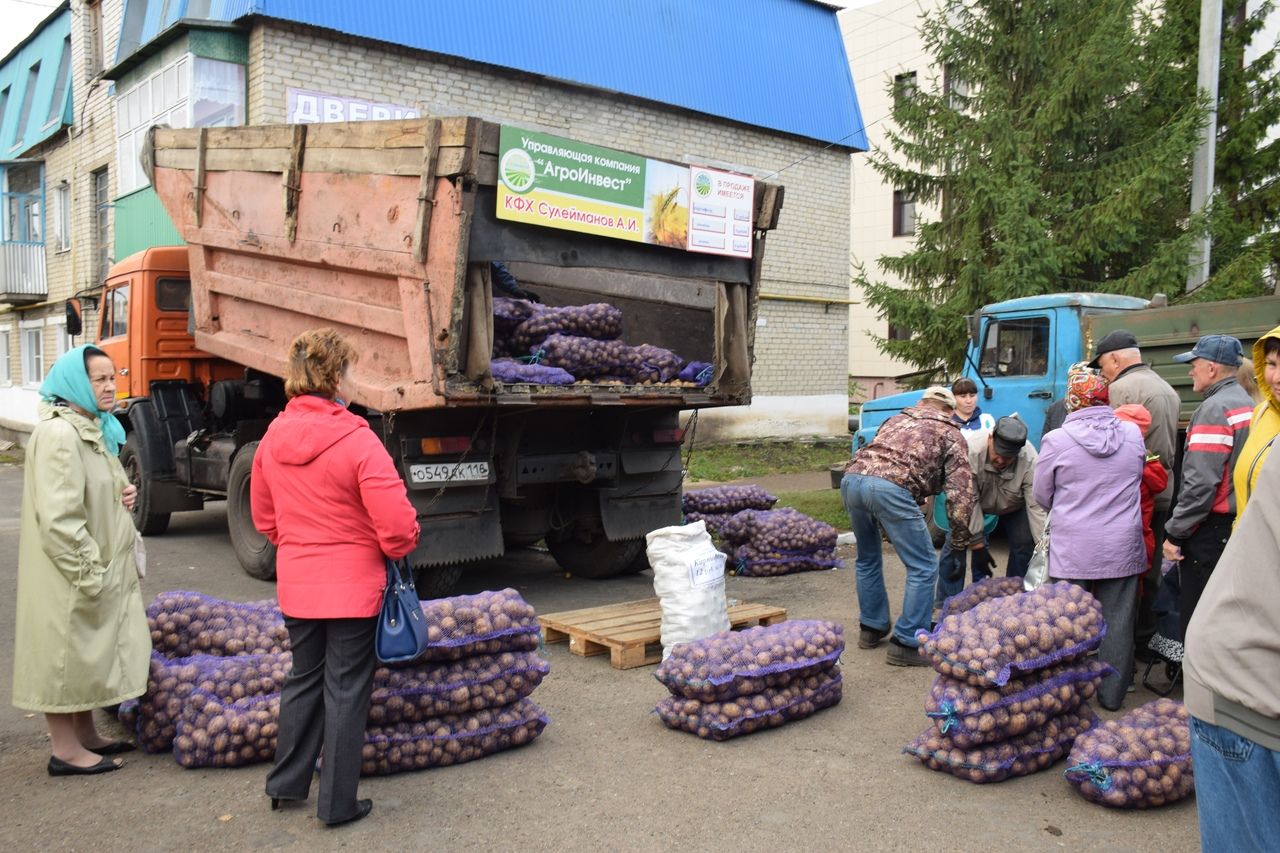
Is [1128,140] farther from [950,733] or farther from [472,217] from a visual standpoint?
[950,733]

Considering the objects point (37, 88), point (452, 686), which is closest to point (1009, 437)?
point (452, 686)

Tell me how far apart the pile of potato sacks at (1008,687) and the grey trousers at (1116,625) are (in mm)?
664

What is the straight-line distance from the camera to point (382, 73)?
15031 mm

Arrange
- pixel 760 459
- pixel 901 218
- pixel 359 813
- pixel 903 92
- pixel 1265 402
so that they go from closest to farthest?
pixel 1265 402 < pixel 359 813 < pixel 903 92 < pixel 760 459 < pixel 901 218

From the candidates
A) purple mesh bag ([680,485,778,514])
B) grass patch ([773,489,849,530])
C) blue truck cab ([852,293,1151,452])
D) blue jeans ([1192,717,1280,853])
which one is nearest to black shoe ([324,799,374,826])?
blue jeans ([1192,717,1280,853])

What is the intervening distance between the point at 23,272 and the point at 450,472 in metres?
20.7

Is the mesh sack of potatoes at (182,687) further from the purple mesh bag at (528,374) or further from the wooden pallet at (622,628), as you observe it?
the purple mesh bag at (528,374)

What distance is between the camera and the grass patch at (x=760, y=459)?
16.1 metres

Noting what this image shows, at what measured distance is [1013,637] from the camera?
4285 mm

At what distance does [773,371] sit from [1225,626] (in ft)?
61.6

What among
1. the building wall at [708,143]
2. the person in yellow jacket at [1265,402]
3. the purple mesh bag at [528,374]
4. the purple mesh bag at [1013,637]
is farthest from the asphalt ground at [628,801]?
the building wall at [708,143]

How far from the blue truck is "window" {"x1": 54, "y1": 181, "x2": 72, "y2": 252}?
18.6m

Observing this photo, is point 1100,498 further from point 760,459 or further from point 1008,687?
point 760,459

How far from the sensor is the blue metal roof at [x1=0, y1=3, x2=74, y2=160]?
20.8m
